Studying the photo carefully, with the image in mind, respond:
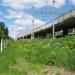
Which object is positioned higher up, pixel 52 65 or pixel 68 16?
pixel 68 16

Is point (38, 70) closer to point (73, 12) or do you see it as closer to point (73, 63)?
point (73, 63)

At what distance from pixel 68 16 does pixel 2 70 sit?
123 feet

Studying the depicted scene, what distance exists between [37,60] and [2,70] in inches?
158

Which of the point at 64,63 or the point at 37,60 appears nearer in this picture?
the point at 64,63

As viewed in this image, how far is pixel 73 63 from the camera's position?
452 inches

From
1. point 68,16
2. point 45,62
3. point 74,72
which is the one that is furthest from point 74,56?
point 68,16

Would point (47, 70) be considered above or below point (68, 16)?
below

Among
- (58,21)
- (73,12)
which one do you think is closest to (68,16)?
(73,12)

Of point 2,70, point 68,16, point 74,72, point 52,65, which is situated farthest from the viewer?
point 68,16

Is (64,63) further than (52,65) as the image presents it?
No

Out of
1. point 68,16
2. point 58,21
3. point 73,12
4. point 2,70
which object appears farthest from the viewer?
point 58,21

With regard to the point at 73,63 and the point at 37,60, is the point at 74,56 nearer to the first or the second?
the point at 73,63

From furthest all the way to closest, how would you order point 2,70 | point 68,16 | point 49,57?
point 68,16 < point 49,57 < point 2,70

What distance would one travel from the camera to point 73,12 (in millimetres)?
45312
